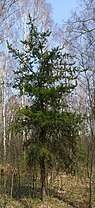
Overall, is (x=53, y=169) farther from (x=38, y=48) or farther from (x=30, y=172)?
(x=38, y=48)

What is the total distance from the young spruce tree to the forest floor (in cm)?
64

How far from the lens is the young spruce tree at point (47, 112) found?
46.3ft

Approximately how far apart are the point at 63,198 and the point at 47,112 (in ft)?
13.4

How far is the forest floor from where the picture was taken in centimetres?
1401

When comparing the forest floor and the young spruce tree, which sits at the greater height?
the young spruce tree

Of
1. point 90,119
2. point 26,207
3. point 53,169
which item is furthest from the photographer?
point 90,119

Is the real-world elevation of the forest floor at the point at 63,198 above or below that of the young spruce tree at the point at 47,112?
below

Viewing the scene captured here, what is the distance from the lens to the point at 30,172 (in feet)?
50.0

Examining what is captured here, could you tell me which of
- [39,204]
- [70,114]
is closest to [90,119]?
[70,114]

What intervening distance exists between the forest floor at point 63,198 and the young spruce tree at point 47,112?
64 cm

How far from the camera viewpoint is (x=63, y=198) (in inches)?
627

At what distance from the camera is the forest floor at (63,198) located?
14.0 metres

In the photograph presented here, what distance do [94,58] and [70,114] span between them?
377 cm

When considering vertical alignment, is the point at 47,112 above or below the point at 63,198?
above
